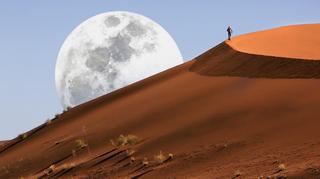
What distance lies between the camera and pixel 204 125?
25.3 metres

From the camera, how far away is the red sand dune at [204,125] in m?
20.4

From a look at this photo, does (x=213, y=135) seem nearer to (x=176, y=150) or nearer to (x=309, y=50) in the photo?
(x=176, y=150)

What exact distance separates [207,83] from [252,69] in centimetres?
216

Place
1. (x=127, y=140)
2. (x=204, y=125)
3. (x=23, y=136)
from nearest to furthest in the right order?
(x=204, y=125), (x=127, y=140), (x=23, y=136)

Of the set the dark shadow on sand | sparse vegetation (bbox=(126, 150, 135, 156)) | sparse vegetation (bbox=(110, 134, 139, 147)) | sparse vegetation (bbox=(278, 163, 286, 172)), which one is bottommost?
sparse vegetation (bbox=(278, 163, 286, 172))

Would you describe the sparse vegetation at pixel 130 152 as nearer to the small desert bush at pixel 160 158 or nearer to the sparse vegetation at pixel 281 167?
the small desert bush at pixel 160 158

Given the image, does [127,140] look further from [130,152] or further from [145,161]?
[145,161]

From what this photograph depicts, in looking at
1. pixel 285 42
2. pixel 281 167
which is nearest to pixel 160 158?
pixel 281 167

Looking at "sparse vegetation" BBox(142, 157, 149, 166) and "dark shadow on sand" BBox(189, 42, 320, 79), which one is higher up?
"dark shadow on sand" BBox(189, 42, 320, 79)

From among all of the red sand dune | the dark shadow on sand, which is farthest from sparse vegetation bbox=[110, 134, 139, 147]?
the dark shadow on sand

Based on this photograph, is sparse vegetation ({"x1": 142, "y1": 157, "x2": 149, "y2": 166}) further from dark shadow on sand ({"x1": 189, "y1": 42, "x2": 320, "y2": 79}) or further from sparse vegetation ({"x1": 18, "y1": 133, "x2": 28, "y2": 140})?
sparse vegetation ({"x1": 18, "y1": 133, "x2": 28, "y2": 140})

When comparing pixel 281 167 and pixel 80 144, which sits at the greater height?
pixel 80 144

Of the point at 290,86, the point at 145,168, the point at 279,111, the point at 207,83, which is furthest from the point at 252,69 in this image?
the point at 145,168

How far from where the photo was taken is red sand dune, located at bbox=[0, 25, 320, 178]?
20359 millimetres
